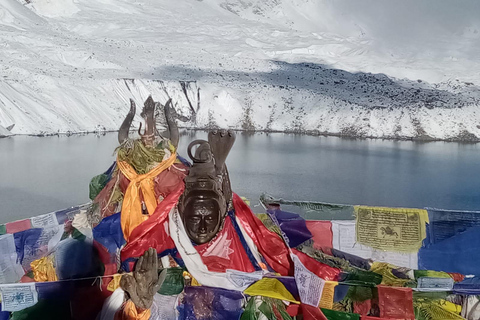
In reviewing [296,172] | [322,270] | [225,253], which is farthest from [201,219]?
[296,172]

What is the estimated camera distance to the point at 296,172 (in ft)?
40.6

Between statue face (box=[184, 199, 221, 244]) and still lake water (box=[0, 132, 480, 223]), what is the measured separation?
204 inches

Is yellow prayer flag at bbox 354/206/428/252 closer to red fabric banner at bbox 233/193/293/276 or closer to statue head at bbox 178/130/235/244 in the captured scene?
red fabric banner at bbox 233/193/293/276

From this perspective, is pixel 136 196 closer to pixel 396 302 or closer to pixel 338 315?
pixel 338 315

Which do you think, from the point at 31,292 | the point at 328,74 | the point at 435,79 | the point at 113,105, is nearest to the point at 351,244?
the point at 31,292

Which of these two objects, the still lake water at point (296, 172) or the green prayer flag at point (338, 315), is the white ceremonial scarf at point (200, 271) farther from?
the still lake water at point (296, 172)

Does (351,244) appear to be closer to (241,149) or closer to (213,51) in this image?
(241,149)

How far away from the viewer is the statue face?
8.10 ft

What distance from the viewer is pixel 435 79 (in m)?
30.2

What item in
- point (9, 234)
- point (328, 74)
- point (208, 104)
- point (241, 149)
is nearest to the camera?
point (9, 234)

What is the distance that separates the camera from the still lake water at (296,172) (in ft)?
29.3

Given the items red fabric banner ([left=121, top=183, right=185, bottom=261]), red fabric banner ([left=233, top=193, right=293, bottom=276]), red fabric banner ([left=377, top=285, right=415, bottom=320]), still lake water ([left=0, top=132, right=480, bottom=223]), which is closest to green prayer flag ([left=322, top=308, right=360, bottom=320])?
red fabric banner ([left=377, top=285, right=415, bottom=320])

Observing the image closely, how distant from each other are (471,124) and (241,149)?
1098cm

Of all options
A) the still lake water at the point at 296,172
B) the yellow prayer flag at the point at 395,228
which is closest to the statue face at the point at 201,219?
the yellow prayer flag at the point at 395,228
